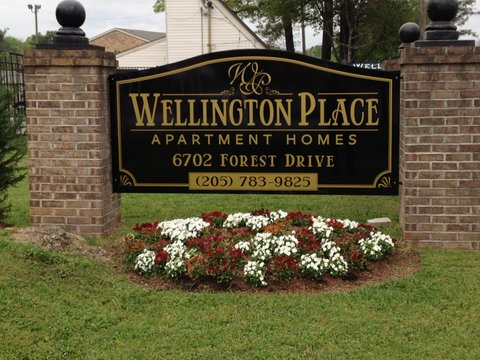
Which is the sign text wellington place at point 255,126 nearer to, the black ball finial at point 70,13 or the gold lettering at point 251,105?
the gold lettering at point 251,105

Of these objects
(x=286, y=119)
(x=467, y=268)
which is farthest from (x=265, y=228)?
(x=467, y=268)

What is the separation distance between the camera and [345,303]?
4656 mm

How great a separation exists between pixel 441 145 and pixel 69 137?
3.65 m

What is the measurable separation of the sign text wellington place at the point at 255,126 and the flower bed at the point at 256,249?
2.07 feet

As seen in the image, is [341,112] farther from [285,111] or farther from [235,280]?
[235,280]

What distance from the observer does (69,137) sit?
6.50 metres

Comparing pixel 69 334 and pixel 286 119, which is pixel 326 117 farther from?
pixel 69 334

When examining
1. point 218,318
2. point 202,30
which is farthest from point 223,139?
point 202,30

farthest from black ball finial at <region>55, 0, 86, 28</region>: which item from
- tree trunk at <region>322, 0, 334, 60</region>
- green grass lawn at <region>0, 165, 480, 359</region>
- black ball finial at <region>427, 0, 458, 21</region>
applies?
tree trunk at <region>322, 0, 334, 60</region>

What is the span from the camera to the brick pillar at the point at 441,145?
590 centimetres

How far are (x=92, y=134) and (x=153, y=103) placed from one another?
70 centimetres

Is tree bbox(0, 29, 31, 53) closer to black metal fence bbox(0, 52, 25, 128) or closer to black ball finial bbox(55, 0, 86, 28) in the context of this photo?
black metal fence bbox(0, 52, 25, 128)

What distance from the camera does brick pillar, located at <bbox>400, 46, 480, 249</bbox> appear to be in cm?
590

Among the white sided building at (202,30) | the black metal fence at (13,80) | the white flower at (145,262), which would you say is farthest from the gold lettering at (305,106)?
the white sided building at (202,30)
